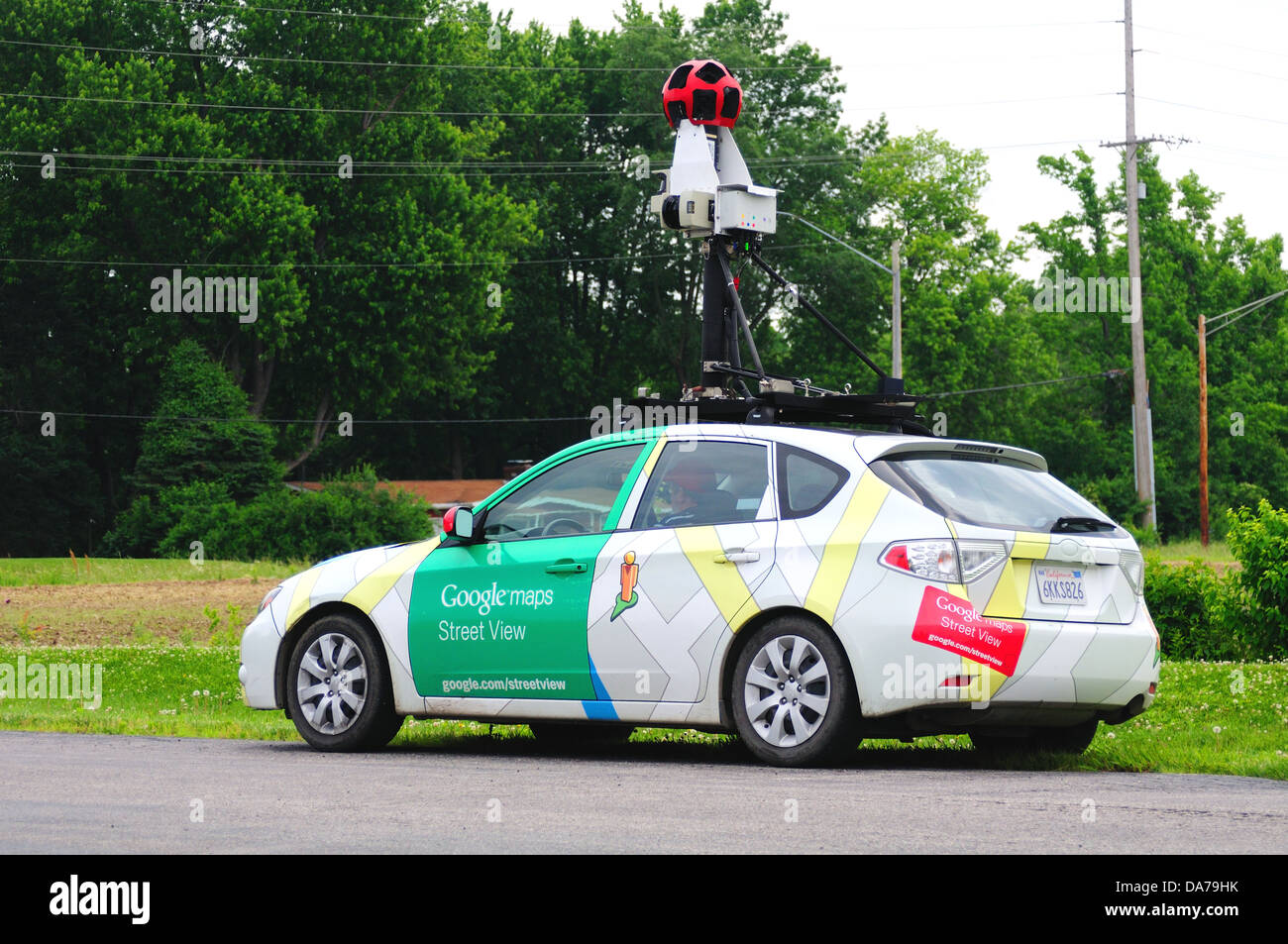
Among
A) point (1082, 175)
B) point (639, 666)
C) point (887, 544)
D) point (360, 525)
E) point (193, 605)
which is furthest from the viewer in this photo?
point (1082, 175)

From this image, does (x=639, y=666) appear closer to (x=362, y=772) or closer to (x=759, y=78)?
(x=362, y=772)

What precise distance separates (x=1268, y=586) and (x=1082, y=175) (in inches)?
2249

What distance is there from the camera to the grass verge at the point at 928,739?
9086 mm

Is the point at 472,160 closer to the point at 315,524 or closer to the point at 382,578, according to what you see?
the point at 315,524

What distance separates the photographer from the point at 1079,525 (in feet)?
29.3

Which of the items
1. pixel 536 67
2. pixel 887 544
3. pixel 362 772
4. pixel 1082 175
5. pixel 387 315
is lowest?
pixel 362 772

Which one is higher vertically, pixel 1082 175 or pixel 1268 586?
pixel 1082 175

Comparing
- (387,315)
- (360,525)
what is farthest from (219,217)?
(360,525)

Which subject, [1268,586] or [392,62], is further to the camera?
[392,62]

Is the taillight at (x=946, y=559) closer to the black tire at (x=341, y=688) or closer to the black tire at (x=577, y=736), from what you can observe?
the black tire at (x=577, y=736)

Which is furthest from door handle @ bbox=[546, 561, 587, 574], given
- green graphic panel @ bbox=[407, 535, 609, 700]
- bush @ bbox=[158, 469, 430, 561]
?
bush @ bbox=[158, 469, 430, 561]

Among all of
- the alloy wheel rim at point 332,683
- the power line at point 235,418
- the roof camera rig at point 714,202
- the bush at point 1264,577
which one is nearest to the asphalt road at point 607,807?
the alloy wheel rim at point 332,683

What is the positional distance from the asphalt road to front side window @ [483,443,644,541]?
1.26 meters

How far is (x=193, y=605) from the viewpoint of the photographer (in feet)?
92.4
